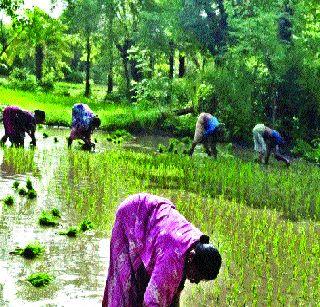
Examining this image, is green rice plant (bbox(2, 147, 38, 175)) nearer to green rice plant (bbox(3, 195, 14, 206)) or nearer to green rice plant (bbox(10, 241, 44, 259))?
green rice plant (bbox(3, 195, 14, 206))

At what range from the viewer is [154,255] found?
11.2 ft

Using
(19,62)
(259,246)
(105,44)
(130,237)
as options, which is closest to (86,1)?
(105,44)

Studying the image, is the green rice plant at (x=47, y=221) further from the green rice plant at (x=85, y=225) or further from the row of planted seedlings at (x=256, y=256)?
the row of planted seedlings at (x=256, y=256)

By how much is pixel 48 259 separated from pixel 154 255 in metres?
4.01

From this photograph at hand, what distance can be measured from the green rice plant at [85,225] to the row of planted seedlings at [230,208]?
0.95 ft

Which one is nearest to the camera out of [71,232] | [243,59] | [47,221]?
[71,232]

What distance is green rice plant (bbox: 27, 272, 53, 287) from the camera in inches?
244

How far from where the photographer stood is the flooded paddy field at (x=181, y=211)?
21.1 feet

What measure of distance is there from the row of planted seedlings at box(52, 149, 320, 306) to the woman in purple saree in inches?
104

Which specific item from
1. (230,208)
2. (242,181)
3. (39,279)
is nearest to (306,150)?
(242,181)

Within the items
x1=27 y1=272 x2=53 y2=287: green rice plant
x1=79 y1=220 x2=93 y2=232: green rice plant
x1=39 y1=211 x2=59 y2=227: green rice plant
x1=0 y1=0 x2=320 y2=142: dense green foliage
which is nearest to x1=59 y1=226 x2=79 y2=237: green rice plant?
x1=79 y1=220 x2=93 y2=232: green rice plant

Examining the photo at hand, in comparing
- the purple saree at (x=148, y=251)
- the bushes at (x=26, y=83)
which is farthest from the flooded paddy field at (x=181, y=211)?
the bushes at (x=26, y=83)

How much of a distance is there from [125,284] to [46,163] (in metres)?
10.9

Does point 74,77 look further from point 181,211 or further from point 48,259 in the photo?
point 48,259
